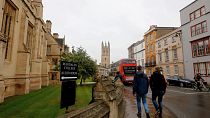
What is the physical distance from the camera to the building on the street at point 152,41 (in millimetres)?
41250

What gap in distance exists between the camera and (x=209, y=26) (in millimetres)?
23359

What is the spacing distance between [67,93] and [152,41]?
40.7 meters

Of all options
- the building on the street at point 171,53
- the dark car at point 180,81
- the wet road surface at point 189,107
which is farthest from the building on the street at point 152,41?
the wet road surface at point 189,107

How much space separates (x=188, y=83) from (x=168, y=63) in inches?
506

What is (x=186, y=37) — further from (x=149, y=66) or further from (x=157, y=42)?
(x=149, y=66)

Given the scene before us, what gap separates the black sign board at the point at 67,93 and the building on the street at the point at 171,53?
28.5m

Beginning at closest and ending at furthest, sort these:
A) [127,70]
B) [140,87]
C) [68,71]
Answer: [68,71] → [140,87] → [127,70]

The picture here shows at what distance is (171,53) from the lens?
33.2 metres

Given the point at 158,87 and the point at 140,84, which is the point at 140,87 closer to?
the point at 140,84

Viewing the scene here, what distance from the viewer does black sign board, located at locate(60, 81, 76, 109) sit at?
5332mm

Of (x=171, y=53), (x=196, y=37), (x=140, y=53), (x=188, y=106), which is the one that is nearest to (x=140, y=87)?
(x=188, y=106)

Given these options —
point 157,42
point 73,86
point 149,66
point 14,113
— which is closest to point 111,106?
point 73,86

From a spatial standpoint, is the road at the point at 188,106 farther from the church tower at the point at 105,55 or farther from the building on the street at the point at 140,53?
the church tower at the point at 105,55

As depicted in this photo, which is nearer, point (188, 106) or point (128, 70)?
point (188, 106)
